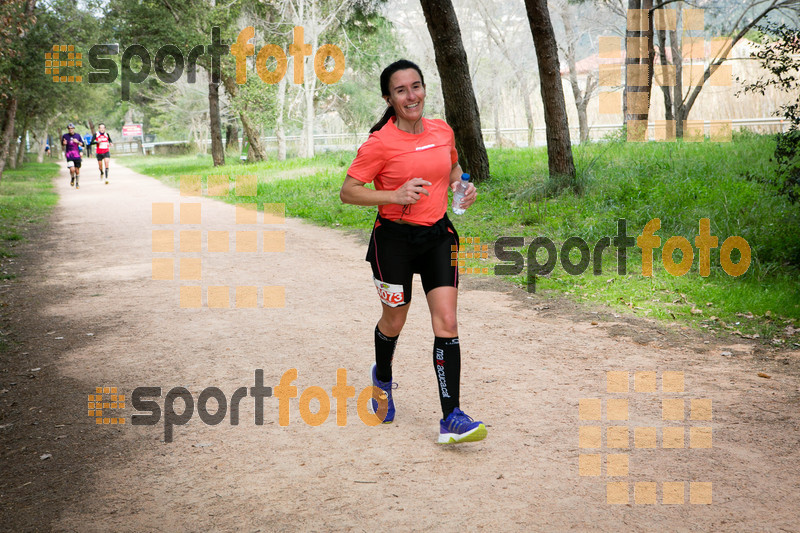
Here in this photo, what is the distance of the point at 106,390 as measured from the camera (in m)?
5.37

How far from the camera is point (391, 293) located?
4.27 m

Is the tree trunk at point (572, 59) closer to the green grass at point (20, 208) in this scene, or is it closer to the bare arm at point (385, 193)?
the green grass at point (20, 208)

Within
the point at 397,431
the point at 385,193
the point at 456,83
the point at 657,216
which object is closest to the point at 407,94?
the point at 385,193

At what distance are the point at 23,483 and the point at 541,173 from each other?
1220 cm

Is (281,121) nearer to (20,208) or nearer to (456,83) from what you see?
(20,208)

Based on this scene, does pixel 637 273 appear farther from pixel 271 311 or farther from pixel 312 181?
pixel 312 181

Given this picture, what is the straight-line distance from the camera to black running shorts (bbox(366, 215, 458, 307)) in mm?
4168

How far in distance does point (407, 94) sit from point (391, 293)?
3.79 ft

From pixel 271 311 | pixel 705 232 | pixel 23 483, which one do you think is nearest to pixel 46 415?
pixel 23 483

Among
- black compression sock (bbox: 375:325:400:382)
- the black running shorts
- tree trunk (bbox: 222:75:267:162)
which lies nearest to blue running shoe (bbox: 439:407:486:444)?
black compression sock (bbox: 375:325:400:382)

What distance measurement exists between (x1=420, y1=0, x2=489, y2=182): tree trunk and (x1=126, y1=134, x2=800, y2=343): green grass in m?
0.73

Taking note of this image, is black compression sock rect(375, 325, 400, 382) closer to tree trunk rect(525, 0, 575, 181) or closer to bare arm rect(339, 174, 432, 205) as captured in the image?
bare arm rect(339, 174, 432, 205)

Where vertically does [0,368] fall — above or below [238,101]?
below

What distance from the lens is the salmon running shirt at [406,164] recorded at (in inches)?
160
